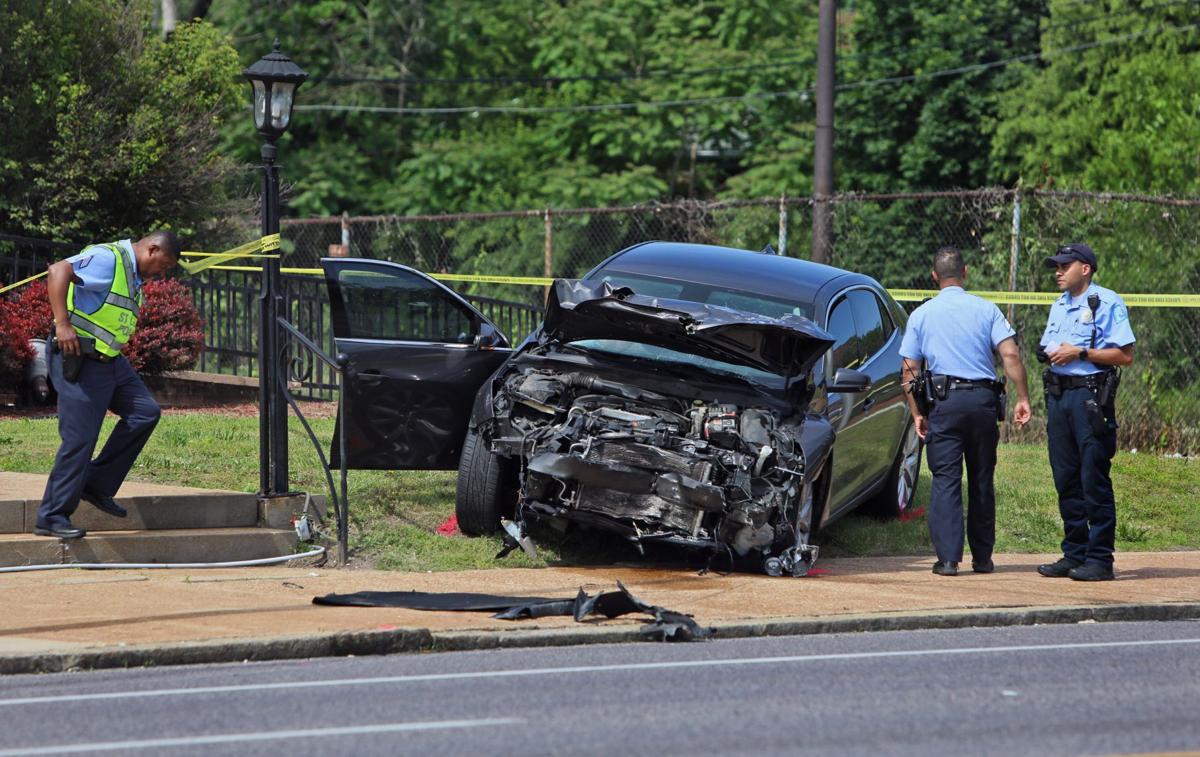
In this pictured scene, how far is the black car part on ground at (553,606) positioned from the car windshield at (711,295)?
251 centimetres

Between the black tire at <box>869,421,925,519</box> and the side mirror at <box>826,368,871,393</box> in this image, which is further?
the black tire at <box>869,421,925,519</box>

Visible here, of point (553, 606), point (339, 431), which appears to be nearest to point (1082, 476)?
point (553, 606)

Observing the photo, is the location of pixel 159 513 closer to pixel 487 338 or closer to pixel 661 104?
pixel 487 338

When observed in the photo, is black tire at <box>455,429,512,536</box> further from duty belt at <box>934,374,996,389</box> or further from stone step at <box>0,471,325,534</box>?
duty belt at <box>934,374,996,389</box>

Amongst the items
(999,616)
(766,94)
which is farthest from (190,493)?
(766,94)

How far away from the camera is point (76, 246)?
14.9m

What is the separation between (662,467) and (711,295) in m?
1.77

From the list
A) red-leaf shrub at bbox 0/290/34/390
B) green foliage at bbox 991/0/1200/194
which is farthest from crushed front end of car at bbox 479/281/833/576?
green foliage at bbox 991/0/1200/194

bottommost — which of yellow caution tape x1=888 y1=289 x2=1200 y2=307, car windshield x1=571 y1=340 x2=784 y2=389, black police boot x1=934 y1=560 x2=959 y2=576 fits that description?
black police boot x1=934 y1=560 x2=959 y2=576

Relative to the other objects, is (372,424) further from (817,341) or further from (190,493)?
(817,341)

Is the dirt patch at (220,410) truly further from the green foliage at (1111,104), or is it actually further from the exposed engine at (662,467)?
the green foliage at (1111,104)

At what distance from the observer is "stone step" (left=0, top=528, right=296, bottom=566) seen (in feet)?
30.0

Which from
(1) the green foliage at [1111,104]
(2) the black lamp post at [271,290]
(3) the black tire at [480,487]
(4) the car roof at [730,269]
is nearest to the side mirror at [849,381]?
(4) the car roof at [730,269]

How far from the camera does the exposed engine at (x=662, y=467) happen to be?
29.9 ft
